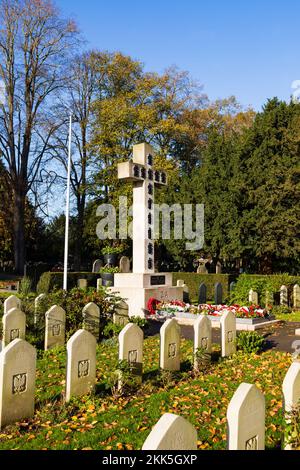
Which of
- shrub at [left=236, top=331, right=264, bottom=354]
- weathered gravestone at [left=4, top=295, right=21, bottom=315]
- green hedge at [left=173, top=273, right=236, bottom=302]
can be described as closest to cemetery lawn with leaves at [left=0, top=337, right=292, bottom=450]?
shrub at [left=236, top=331, right=264, bottom=354]

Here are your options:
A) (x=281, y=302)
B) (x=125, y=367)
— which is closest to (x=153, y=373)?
(x=125, y=367)

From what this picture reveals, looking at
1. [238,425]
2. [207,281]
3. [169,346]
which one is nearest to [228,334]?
[169,346]

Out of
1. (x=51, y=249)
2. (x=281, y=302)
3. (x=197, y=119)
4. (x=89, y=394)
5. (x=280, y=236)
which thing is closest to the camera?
(x=89, y=394)

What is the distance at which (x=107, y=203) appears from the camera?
105ft

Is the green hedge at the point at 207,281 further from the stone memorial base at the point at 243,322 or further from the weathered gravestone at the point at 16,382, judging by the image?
the weathered gravestone at the point at 16,382

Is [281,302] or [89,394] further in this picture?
[281,302]

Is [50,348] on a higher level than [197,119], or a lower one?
lower

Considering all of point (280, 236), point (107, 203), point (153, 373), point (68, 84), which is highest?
point (68, 84)

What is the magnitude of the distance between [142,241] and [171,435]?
13.6 metres

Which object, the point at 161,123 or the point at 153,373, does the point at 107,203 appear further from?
the point at 153,373

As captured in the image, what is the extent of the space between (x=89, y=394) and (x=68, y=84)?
29.8 m

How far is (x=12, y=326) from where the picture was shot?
30.5 feet

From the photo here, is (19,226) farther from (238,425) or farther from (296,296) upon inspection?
(238,425)

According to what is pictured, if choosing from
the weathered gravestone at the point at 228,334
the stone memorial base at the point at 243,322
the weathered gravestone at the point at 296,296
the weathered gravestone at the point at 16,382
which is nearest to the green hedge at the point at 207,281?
the weathered gravestone at the point at 296,296
